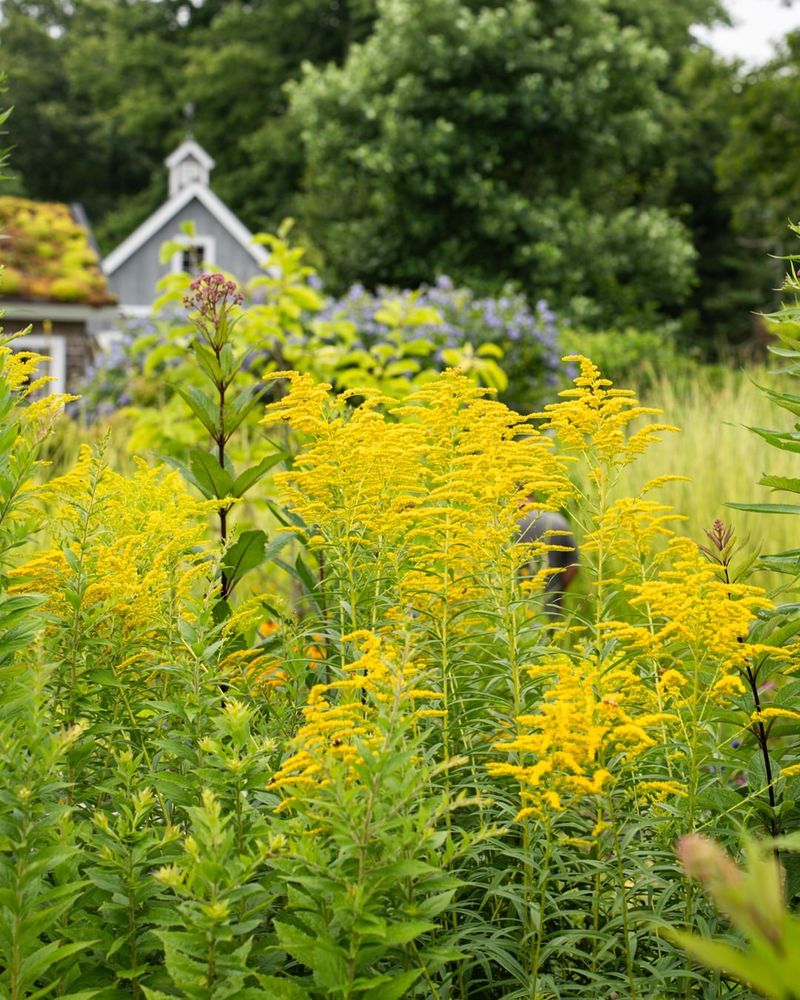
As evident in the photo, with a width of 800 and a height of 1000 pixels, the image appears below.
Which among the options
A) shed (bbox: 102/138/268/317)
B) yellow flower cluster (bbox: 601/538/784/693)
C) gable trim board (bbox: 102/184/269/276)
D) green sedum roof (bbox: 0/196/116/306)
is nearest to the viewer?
yellow flower cluster (bbox: 601/538/784/693)

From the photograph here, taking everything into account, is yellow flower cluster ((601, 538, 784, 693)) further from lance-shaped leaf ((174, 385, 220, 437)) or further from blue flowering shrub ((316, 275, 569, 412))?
blue flowering shrub ((316, 275, 569, 412))

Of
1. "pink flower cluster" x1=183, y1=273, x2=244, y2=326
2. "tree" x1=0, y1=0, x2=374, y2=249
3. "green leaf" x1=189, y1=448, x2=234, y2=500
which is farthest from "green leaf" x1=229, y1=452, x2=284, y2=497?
"tree" x1=0, y1=0, x2=374, y2=249

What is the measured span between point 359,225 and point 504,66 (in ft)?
14.7

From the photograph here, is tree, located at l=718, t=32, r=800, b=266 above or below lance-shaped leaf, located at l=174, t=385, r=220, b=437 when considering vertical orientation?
above

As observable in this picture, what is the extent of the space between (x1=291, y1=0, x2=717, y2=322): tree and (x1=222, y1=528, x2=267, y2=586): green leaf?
1984cm

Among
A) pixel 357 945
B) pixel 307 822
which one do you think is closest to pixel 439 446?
pixel 307 822

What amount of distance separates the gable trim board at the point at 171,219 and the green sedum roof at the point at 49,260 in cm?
1120

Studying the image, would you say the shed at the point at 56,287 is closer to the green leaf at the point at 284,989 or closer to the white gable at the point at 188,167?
the white gable at the point at 188,167

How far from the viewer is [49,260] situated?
16375mm

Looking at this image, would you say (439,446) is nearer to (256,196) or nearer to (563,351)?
(563,351)

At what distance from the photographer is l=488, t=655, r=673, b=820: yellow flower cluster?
1.61 meters

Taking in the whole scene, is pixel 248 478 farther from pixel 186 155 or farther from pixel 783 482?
pixel 186 155

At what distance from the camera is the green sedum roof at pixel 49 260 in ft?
51.0

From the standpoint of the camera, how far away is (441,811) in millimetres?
1523
